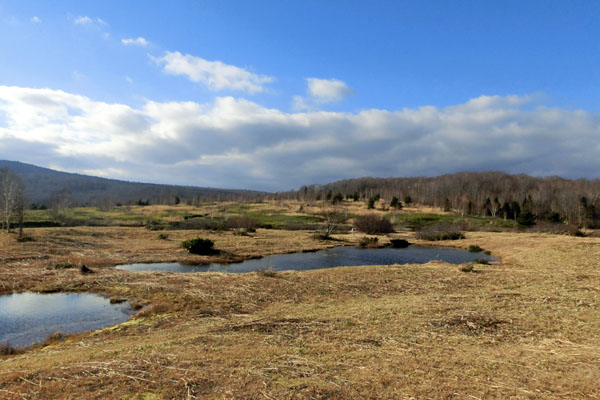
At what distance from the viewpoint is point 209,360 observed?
28.7 feet

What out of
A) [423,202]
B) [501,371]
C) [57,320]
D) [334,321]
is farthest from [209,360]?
[423,202]

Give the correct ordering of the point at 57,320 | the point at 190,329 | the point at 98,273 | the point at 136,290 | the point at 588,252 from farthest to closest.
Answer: the point at 588,252 < the point at 98,273 < the point at 136,290 < the point at 57,320 < the point at 190,329

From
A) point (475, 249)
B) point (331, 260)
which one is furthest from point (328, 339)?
point (475, 249)

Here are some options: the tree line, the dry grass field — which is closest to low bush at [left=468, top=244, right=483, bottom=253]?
the dry grass field

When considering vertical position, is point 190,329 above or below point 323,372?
below

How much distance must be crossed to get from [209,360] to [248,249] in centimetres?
3453

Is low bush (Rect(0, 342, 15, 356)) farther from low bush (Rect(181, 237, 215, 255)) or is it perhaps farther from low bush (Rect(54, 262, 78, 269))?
low bush (Rect(181, 237, 215, 255))

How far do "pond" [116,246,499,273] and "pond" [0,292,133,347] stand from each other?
34.4 ft

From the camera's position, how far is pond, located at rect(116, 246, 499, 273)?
104ft

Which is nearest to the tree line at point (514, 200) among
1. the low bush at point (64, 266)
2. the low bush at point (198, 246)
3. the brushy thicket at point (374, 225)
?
A: the brushy thicket at point (374, 225)

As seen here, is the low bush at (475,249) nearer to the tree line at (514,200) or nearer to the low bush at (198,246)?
the low bush at (198,246)

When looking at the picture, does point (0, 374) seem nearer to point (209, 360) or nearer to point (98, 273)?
point (209, 360)

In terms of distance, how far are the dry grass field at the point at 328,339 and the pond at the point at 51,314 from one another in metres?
1.17

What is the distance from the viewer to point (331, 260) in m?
37.7
